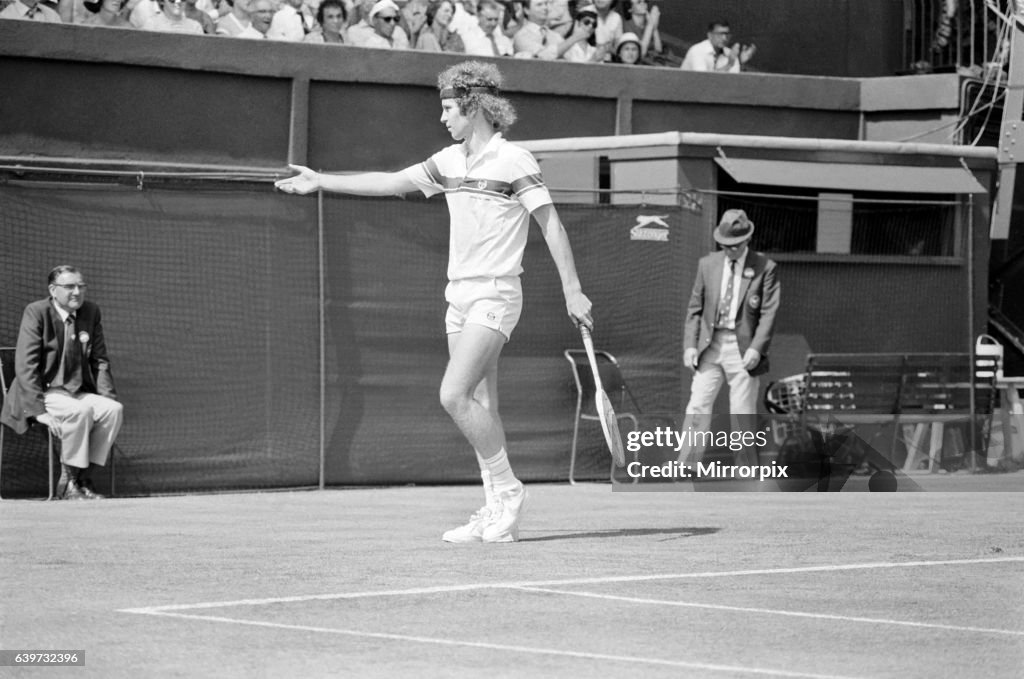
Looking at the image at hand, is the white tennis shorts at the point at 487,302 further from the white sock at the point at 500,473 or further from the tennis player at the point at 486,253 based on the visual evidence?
the white sock at the point at 500,473

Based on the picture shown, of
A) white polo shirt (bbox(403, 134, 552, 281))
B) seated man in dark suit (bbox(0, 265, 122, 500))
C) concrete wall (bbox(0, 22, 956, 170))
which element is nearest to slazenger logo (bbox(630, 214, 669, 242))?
concrete wall (bbox(0, 22, 956, 170))

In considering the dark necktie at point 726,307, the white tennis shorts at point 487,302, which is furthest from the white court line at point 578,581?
the dark necktie at point 726,307

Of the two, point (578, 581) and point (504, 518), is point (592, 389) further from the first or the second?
point (578, 581)

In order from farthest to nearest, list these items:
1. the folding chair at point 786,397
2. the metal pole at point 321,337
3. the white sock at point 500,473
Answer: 1. the folding chair at point 786,397
2. the metal pole at point 321,337
3. the white sock at point 500,473

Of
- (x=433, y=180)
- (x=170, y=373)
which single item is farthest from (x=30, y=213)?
(x=433, y=180)

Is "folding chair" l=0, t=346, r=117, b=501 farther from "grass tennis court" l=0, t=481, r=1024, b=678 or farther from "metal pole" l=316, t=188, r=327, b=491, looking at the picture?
"metal pole" l=316, t=188, r=327, b=491

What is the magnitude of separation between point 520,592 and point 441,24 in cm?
1275

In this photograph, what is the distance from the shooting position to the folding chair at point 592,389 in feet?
48.9

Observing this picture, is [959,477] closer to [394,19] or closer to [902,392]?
[902,392]

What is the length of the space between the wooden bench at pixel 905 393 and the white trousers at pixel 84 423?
6.16 m

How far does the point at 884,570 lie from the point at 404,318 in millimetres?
6420

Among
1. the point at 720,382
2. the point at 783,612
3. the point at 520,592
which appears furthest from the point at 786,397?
the point at 783,612

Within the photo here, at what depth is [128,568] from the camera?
8195mm

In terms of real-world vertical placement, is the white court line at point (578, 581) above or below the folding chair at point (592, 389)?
below
